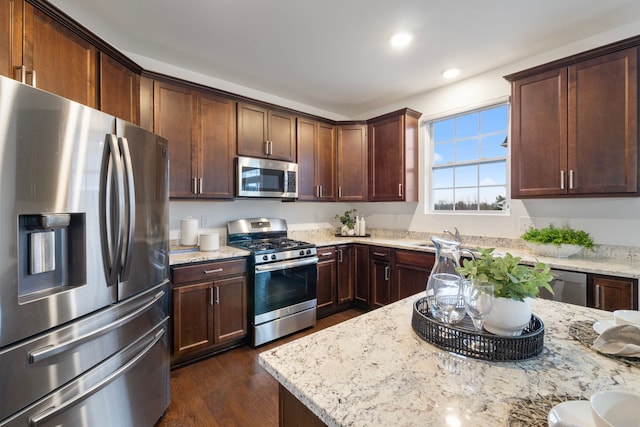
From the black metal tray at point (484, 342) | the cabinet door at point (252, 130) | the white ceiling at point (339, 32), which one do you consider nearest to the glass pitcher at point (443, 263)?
the black metal tray at point (484, 342)

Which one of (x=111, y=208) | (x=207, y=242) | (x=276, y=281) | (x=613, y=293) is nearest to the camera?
(x=111, y=208)

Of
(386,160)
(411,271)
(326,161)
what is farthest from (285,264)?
(386,160)

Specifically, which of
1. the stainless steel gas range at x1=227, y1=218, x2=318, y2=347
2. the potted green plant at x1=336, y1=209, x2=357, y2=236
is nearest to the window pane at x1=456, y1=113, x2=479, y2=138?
the potted green plant at x1=336, y1=209, x2=357, y2=236

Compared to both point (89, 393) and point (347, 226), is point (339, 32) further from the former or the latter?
point (89, 393)

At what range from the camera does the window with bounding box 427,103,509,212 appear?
300 centimetres

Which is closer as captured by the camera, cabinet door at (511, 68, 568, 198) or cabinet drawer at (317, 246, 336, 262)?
cabinet door at (511, 68, 568, 198)

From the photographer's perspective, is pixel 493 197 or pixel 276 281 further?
pixel 493 197

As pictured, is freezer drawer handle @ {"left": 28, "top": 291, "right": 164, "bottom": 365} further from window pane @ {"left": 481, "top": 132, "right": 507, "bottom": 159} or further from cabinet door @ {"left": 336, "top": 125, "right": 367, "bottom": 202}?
window pane @ {"left": 481, "top": 132, "right": 507, "bottom": 159}

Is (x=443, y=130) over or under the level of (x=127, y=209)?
over

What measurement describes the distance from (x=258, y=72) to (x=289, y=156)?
3.09ft

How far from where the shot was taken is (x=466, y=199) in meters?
3.28

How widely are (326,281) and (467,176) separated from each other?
6.68ft

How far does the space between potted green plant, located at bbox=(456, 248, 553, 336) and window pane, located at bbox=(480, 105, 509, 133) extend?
264cm

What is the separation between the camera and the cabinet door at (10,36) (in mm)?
1427
